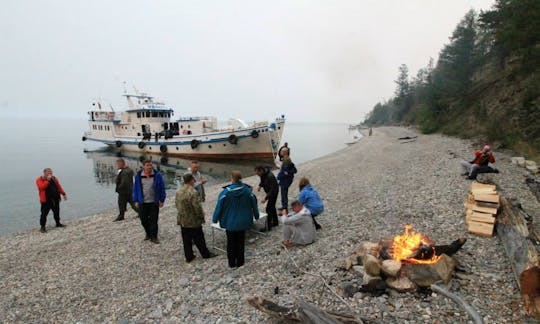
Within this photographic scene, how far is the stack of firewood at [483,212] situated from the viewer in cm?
585

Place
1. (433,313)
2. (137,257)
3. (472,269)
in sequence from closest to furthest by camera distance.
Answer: (433,313), (472,269), (137,257)

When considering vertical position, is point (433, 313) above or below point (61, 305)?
above

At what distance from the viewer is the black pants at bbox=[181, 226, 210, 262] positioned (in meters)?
6.40

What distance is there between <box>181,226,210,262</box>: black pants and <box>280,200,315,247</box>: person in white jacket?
183 centimetres

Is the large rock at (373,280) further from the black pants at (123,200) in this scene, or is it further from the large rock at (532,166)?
the large rock at (532,166)

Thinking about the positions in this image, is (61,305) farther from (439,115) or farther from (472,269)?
(439,115)

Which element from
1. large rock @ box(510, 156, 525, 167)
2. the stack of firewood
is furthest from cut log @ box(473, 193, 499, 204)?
large rock @ box(510, 156, 525, 167)

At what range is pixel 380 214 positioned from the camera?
8.34 metres

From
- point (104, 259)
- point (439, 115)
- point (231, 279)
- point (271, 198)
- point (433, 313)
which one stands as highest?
point (439, 115)

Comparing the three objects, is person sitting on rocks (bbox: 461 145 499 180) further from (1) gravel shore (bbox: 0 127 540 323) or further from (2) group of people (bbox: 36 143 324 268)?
(2) group of people (bbox: 36 143 324 268)

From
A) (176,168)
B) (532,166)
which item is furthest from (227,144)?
(532,166)

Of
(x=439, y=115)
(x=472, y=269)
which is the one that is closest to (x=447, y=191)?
(x=472, y=269)

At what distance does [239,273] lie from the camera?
5770 millimetres

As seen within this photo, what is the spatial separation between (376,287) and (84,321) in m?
4.93
